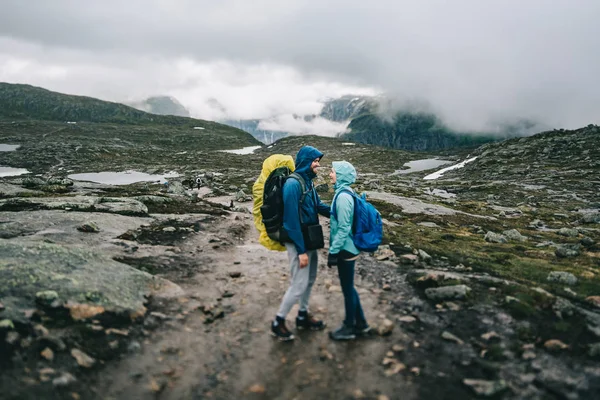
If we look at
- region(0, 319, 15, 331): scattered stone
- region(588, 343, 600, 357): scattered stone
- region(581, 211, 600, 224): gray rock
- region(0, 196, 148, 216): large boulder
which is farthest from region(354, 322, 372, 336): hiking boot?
region(581, 211, 600, 224): gray rock

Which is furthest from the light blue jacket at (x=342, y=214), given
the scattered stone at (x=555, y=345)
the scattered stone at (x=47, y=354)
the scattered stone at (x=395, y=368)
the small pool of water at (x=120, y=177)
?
the small pool of water at (x=120, y=177)

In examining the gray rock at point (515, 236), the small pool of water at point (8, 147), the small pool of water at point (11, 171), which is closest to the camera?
the gray rock at point (515, 236)

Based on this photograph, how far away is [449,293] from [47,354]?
8553 mm

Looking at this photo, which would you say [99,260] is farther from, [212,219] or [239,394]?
[212,219]

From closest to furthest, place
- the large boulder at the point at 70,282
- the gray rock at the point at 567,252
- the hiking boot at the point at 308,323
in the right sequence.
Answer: the large boulder at the point at 70,282
the hiking boot at the point at 308,323
the gray rock at the point at 567,252

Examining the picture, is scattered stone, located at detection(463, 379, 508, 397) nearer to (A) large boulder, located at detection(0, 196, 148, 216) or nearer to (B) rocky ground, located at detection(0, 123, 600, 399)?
(B) rocky ground, located at detection(0, 123, 600, 399)

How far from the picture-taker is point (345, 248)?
7.05 meters

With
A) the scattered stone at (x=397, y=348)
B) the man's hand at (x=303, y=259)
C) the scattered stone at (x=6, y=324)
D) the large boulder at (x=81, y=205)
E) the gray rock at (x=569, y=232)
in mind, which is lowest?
the scattered stone at (x=397, y=348)

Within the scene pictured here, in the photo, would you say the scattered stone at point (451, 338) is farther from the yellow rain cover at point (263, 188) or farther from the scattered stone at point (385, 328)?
the yellow rain cover at point (263, 188)

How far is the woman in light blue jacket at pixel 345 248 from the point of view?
6.92 meters

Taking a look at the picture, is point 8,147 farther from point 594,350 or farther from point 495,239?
point 594,350

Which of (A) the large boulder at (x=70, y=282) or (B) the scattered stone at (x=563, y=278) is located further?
(B) the scattered stone at (x=563, y=278)

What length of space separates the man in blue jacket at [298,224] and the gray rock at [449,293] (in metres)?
3.53

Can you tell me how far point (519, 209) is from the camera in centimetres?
3053
